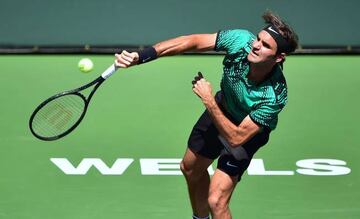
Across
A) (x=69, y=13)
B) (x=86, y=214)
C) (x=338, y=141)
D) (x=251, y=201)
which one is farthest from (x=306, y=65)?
(x=86, y=214)

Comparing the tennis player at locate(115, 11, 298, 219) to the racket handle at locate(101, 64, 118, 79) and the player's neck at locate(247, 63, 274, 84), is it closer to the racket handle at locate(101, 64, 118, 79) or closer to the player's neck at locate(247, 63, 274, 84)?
the player's neck at locate(247, 63, 274, 84)

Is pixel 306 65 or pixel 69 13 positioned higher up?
pixel 69 13

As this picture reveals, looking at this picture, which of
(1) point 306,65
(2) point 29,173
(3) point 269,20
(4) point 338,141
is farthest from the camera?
(1) point 306,65

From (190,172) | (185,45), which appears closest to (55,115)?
(190,172)

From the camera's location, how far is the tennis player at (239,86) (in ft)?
20.0

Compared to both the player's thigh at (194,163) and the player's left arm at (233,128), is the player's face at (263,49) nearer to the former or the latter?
the player's left arm at (233,128)

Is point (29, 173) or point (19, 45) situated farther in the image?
point (19, 45)

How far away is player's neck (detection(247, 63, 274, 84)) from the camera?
620cm

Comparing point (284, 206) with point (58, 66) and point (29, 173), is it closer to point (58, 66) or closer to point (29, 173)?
point (29, 173)

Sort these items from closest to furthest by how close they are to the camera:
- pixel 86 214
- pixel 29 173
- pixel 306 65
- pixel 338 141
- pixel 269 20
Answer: pixel 269 20, pixel 86 214, pixel 29 173, pixel 338 141, pixel 306 65

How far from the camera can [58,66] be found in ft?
35.8

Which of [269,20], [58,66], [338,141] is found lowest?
[338,141]

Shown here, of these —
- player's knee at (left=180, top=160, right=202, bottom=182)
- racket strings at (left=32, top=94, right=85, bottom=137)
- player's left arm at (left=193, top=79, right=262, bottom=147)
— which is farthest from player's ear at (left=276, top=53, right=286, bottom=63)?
racket strings at (left=32, top=94, right=85, bottom=137)

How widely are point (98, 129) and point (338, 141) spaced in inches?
96.0
